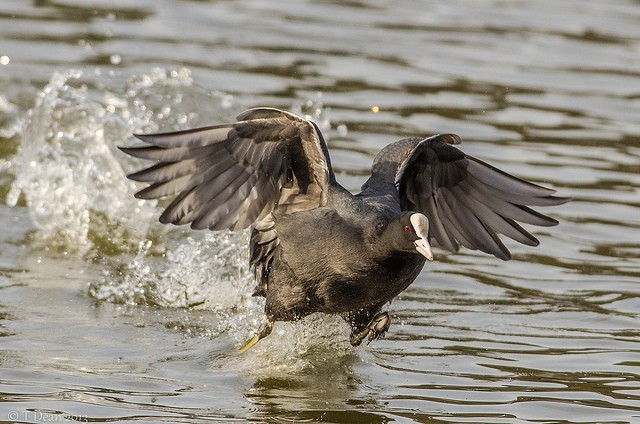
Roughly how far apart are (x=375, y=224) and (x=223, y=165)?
2.53 ft

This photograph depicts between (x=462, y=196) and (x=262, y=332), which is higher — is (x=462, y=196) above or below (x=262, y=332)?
above

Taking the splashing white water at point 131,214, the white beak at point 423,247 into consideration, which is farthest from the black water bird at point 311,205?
the splashing white water at point 131,214

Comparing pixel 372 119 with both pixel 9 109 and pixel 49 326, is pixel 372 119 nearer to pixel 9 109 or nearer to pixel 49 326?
pixel 9 109

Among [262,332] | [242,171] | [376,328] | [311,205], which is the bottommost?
[262,332]

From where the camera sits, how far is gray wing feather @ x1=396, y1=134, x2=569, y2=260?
6.01 meters

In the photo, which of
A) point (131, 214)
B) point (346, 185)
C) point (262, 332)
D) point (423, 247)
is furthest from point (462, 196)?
point (131, 214)

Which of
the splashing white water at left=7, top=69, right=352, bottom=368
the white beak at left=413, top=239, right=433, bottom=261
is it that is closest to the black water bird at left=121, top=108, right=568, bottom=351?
the white beak at left=413, top=239, right=433, bottom=261

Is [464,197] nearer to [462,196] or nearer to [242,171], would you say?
[462,196]

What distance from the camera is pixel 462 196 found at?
626cm

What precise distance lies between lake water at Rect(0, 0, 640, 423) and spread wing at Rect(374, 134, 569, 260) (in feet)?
1.75

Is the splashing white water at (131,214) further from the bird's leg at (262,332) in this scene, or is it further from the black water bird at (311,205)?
the black water bird at (311,205)

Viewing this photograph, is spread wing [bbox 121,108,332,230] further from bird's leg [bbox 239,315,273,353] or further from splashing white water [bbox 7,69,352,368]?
splashing white water [bbox 7,69,352,368]

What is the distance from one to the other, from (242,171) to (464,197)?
1.22 metres

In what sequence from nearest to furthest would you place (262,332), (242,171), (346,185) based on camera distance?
(242,171)
(262,332)
(346,185)
